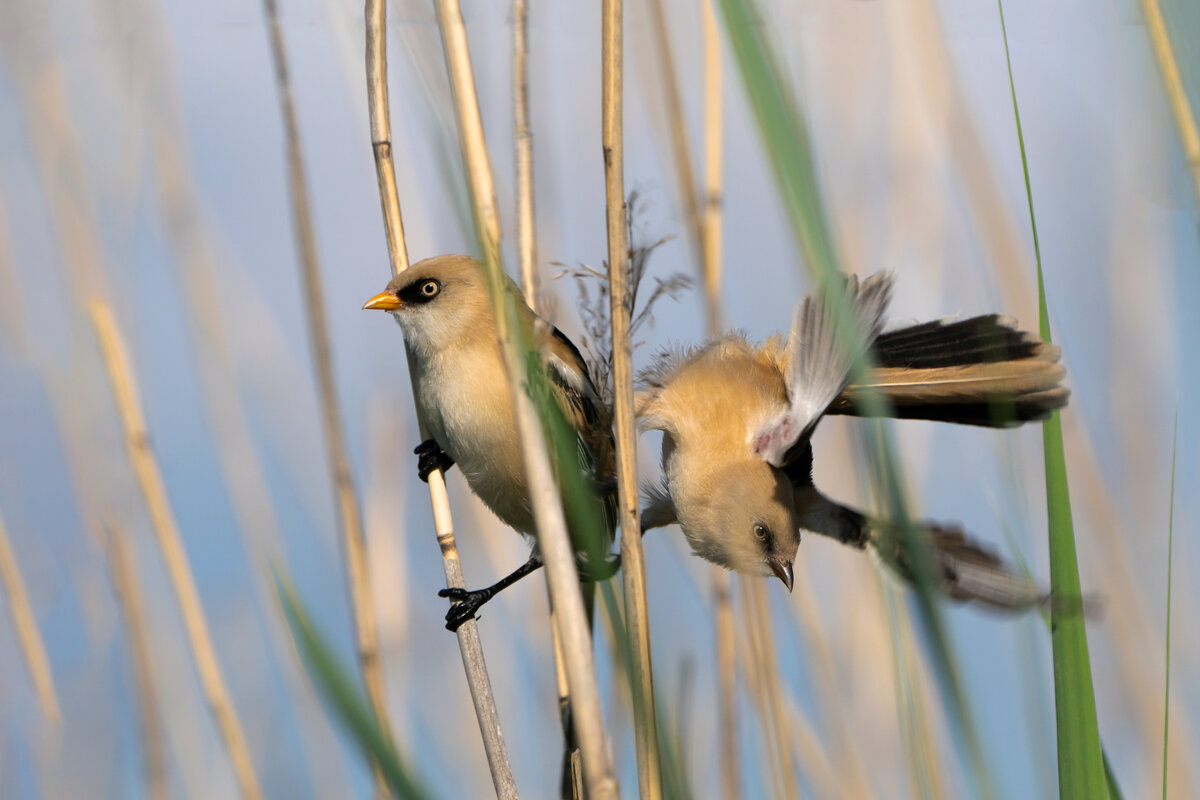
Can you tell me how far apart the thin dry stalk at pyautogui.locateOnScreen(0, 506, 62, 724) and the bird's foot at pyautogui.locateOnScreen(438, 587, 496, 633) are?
995 mm

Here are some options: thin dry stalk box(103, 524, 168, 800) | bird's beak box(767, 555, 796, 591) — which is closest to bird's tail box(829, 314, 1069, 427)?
bird's beak box(767, 555, 796, 591)

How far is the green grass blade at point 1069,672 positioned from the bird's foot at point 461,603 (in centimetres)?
75

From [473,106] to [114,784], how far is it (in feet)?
→ 5.85

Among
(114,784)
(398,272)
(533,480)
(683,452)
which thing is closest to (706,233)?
(683,452)

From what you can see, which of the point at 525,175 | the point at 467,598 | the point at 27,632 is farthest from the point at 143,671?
the point at 525,175

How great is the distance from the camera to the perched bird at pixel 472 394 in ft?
5.56

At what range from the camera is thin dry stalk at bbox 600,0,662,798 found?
0.97m

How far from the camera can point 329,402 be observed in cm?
173

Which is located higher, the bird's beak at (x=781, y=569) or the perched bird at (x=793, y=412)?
the perched bird at (x=793, y=412)

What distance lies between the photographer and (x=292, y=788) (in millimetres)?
1809

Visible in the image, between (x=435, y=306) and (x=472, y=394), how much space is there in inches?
7.0

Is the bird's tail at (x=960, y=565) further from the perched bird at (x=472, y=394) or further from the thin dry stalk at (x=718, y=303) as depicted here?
the perched bird at (x=472, y=394)

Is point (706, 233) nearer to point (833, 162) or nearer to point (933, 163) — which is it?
point (833, 162)

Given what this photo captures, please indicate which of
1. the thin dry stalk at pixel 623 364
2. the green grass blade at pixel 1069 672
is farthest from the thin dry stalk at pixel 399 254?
the green grass blade at pixel 1069 672
